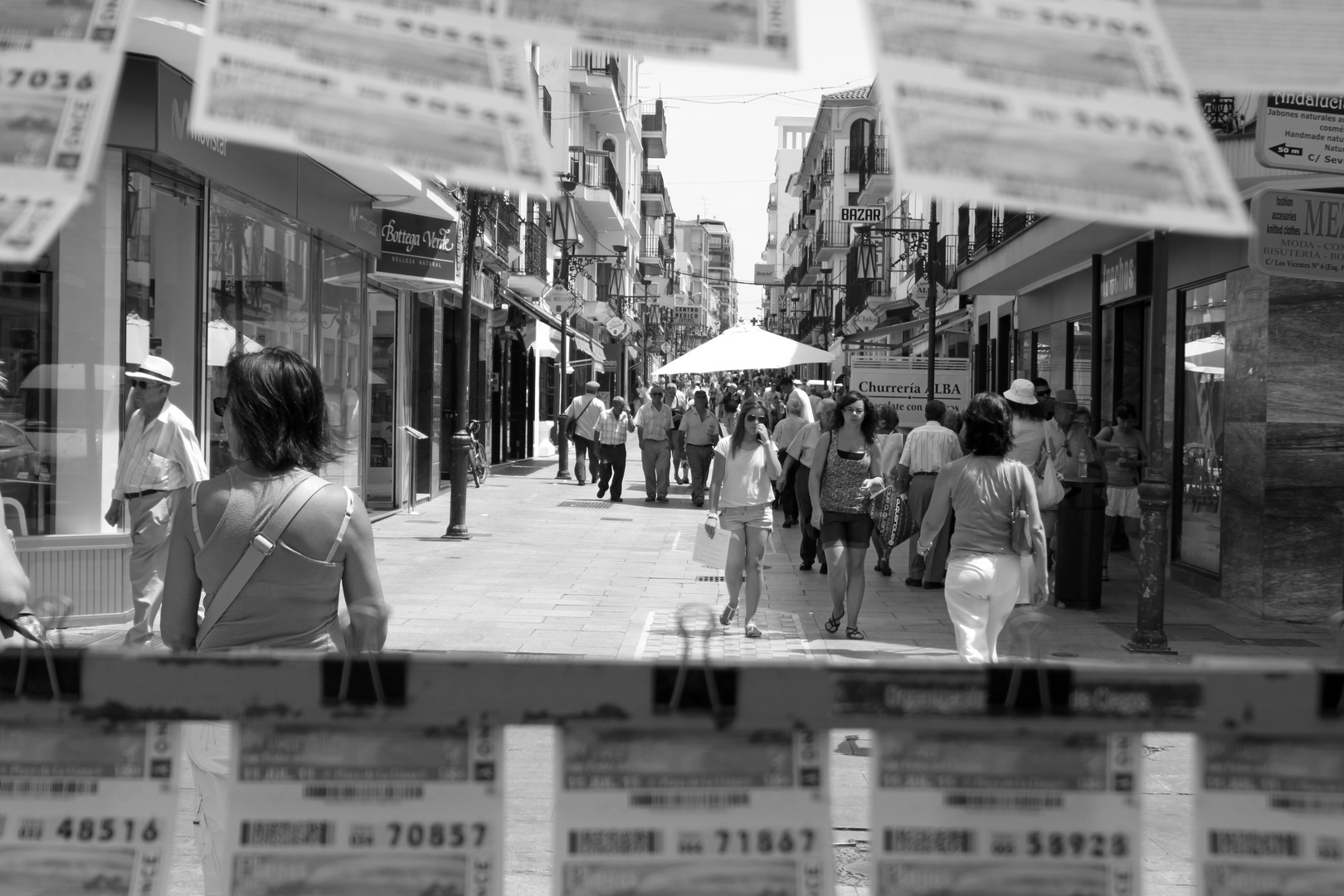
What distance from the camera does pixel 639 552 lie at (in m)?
14.7

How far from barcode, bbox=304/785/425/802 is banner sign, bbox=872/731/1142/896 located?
2.47 feet

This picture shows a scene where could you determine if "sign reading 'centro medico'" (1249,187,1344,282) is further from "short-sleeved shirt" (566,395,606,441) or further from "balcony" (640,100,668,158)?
"balcony" (640,100,668,158)

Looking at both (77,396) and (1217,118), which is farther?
(1217,118)

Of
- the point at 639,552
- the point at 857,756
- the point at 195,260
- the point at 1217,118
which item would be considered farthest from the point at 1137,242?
the point at 195,260

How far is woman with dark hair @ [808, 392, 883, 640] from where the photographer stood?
9641 millimetres

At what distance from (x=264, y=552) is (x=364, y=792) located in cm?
122

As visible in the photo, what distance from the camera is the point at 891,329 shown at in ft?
105

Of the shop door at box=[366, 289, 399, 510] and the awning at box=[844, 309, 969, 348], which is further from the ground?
the awning at box=[844, 309, 969, 348]

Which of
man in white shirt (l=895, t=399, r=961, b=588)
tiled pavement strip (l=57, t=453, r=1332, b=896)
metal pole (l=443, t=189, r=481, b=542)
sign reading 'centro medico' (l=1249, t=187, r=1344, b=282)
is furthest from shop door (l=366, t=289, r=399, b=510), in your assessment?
sign reading 'centro medico' (l=1249, t=187, r=1344, b=282)

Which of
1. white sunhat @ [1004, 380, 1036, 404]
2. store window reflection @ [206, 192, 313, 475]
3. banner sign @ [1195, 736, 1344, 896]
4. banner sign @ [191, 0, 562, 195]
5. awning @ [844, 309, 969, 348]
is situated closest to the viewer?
banner sign @ [191, 0, 562, 195]

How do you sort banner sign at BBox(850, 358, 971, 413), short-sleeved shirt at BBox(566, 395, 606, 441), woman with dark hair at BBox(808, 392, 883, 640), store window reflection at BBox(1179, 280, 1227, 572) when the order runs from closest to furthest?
1. woman with dark hair at BBox(808, 392, 883, 640)
2. store window reflection at BBox(1179, 280, 1227, 572)
3. banner sign at BBox(850, 358, 971, 413)
4. short-sleeved shirt at BBox(566, 395, 606, 441)

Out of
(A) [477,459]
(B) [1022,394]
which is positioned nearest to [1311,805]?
(B) [1022,394]

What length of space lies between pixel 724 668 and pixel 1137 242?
1093 centimetres

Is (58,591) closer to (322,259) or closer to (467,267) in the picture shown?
(322,259)
